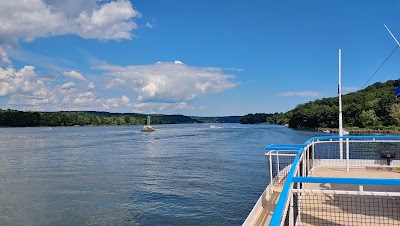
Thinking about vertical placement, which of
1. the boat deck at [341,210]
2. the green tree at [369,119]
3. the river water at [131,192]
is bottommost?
the river water at [131,192]

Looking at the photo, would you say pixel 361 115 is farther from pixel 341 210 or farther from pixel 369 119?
pixel 341 210

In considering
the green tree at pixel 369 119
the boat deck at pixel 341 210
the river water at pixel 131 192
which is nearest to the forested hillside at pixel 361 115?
the green tree at pixel 369 119

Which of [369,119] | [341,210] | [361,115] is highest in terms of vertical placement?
[361,115]

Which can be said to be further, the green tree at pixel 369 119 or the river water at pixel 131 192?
the green tree at pixel 369 119

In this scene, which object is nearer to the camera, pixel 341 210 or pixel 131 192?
pixel 341 210

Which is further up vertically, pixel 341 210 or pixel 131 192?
pixel 341 210

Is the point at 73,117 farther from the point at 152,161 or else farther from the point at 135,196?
the point at 135,196

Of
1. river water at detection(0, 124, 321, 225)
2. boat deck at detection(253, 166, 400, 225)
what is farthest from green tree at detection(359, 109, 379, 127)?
boat deck at detection(253, 166, 400, 225)

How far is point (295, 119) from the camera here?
12850 centimetres

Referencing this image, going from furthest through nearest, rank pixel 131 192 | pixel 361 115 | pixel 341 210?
pixel 361 115 < pixel 131 192 < pixel 341 210

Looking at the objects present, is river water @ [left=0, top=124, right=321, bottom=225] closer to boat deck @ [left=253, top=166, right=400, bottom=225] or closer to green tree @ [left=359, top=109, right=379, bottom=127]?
boat deck @ [left=253, top=166, right=400, bottom=225]

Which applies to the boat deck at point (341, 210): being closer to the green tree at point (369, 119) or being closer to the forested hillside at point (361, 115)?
the forested hillside at point (361, 115)

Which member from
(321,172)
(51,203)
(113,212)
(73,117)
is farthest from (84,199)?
(73,117)

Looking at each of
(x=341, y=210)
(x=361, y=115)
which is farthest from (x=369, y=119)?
(x=341, y=210)
